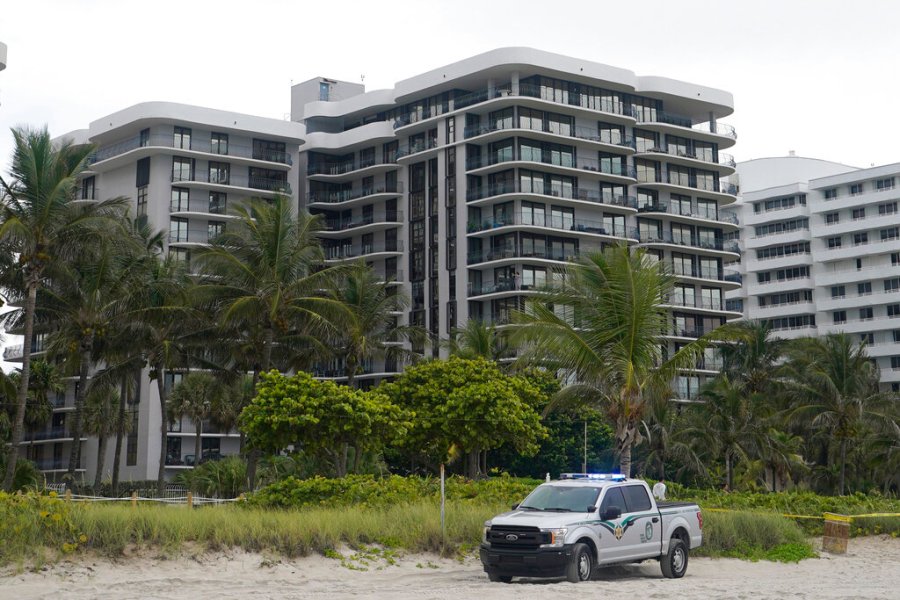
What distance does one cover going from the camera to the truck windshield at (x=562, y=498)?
2058 centimetres

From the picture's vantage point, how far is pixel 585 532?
1983 cm

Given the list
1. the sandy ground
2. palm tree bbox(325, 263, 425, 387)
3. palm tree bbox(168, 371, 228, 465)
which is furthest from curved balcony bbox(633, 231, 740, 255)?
the sandy ground

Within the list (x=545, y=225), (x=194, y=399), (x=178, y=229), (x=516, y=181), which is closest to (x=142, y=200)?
(x=178, y=229)

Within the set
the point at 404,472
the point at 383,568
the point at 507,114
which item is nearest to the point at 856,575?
the point at 383,568

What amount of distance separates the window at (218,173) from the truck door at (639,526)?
65474 millimetres

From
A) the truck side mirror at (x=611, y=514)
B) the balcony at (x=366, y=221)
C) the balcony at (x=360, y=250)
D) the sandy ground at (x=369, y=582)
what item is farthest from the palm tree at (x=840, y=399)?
the truck side mirror at (x=611, y=514)

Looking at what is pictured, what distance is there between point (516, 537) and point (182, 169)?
219 ft

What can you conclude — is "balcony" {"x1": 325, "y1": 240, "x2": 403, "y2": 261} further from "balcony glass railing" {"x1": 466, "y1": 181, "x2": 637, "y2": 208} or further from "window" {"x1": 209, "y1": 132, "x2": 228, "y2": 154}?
"window" {"x1": 209, "y1": 132, "x2": 228, "y2": 154}

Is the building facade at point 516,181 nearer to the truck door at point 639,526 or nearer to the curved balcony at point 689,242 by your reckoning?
the curved balcony at point 689,242

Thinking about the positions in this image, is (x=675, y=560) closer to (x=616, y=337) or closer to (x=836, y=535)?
(x=836, y=535)

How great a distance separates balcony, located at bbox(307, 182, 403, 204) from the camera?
8588cm

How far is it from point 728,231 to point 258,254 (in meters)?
53.0

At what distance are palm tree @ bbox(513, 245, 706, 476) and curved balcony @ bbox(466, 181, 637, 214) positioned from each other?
48.6 meters

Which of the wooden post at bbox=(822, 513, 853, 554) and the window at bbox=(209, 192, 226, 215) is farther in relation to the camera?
the window at bbox=(209, 192, 226, 215)
